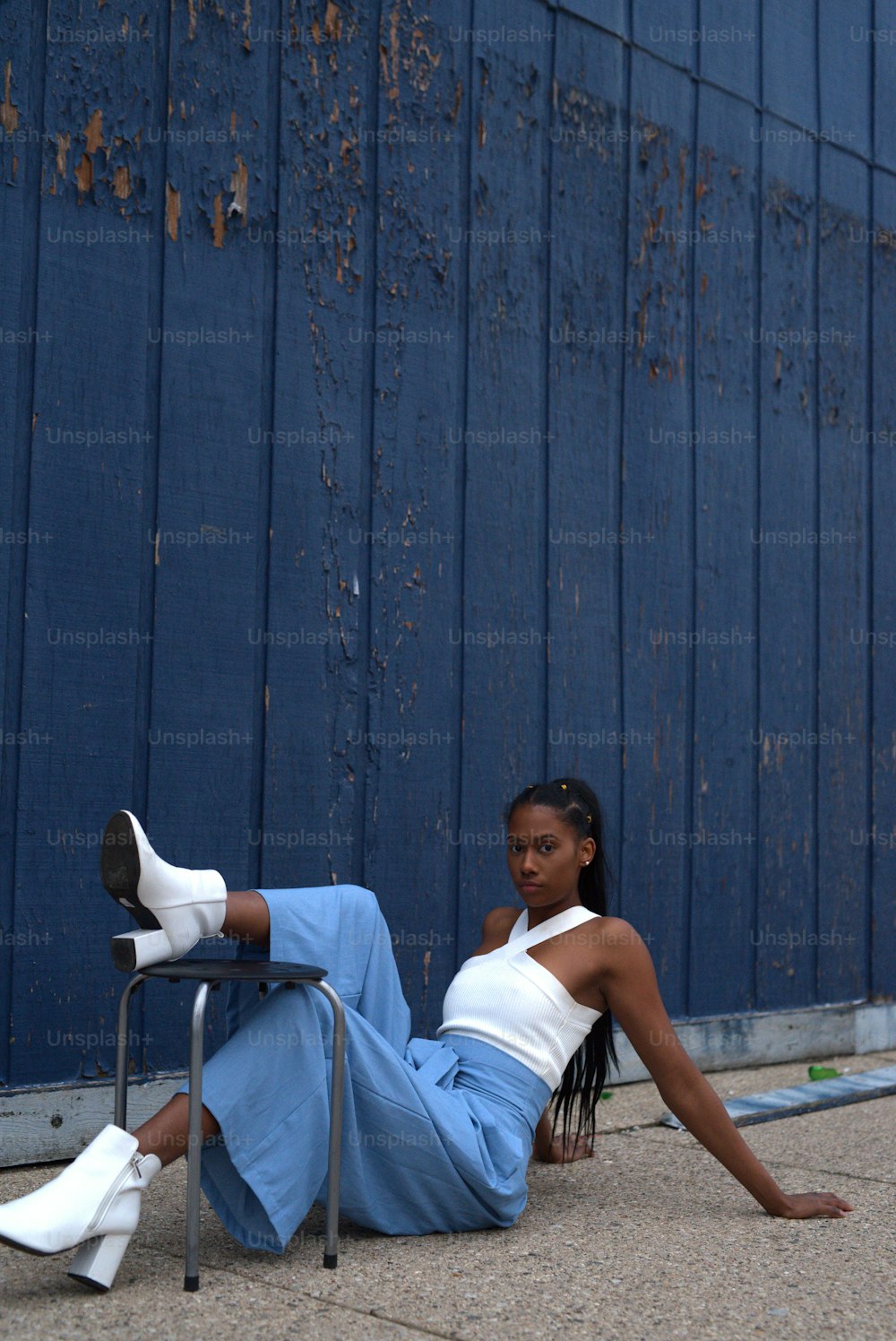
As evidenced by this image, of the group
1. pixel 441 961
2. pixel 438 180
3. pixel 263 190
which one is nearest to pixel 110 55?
pixel 263 190

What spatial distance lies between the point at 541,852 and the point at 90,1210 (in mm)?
1046

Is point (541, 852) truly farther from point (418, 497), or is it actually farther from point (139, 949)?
point (418, 497)

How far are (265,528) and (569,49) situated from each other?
6.15ft

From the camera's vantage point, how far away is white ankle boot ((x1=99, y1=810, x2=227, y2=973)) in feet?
7.06

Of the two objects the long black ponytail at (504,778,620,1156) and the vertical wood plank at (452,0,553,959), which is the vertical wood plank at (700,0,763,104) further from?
the long black ponytail at (504,778,620,1156)

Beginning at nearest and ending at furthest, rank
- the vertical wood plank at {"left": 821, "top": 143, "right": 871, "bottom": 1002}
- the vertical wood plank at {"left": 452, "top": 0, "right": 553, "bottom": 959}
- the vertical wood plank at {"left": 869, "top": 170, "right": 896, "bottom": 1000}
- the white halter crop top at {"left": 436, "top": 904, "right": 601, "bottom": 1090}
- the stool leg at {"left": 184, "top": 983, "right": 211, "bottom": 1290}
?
the stool leg at {"left": 184, "top": 983, "right": 211, "bottom": 1290}, the white halter crop top at {"left": 436, "top": 904, "right": 601, "bottom": 1090}, the vertical wood plank at {"left": 452, "top": 0, "right": 553, "bottom": 959}, the vertical wood plank at {"left": 821, "top": 143, "right": 871, "bottom": 1002}, the vertical wood plank at {"left": 869, "top": 170, "right": 896, "bottom": 1000}

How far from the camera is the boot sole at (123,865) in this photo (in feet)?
7.05

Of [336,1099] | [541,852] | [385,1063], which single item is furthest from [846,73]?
[336,1099]

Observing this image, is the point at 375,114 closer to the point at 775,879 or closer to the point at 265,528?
the point at 265,528

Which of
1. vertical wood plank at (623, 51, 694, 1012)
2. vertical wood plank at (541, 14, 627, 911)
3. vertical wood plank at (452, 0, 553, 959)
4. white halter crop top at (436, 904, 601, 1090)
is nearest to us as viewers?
white halter crop top at (436, 904, 601, 1090)

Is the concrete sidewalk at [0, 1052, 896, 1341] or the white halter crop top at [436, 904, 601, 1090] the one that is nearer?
the concrete sidewalk at [0, 1052, 896, 1341]

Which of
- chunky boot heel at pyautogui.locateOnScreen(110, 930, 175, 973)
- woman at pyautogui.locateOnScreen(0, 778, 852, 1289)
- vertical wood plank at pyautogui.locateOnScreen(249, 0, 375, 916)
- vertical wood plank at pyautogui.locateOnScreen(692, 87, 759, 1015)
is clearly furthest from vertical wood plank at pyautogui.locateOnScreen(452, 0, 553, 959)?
chunky boot heel at pyautogui.locateOnScreen(110, 930, 175, 973)

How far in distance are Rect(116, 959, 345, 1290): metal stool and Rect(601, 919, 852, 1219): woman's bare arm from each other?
589mm

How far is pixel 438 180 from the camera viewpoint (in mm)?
3842
